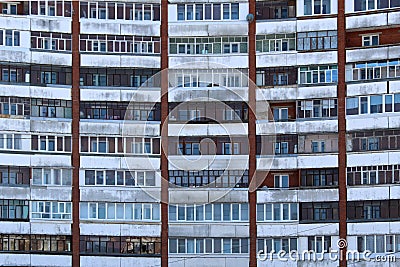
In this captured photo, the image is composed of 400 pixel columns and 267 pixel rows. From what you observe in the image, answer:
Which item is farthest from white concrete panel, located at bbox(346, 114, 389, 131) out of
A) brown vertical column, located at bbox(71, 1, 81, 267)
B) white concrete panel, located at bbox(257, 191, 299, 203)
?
brown vertical column, located at bbox(71, 1, 81, 267)

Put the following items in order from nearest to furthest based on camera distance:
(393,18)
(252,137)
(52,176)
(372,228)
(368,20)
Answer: (393,18) → (372,228) → (368,20) → (252,137) → (52,176)

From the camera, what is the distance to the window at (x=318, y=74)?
1201 inches

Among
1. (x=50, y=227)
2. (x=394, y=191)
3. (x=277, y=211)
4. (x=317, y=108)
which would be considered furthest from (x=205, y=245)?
(x=394, y=191)

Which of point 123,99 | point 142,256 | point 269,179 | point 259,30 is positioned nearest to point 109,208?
point 142,256

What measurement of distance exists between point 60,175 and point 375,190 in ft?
37.7

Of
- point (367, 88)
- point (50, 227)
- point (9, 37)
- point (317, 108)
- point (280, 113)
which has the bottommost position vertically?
point (50, 227)

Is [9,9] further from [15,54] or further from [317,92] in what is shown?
[317,92]

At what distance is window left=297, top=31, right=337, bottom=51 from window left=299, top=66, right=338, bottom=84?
2.40 feet

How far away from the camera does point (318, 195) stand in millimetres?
30344

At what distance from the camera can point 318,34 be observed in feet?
100

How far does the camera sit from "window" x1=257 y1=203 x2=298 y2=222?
30.6 m

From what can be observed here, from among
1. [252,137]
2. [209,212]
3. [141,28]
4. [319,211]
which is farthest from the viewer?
[141,28]

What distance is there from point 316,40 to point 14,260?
13656 mm

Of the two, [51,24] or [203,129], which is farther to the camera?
[203,129]
